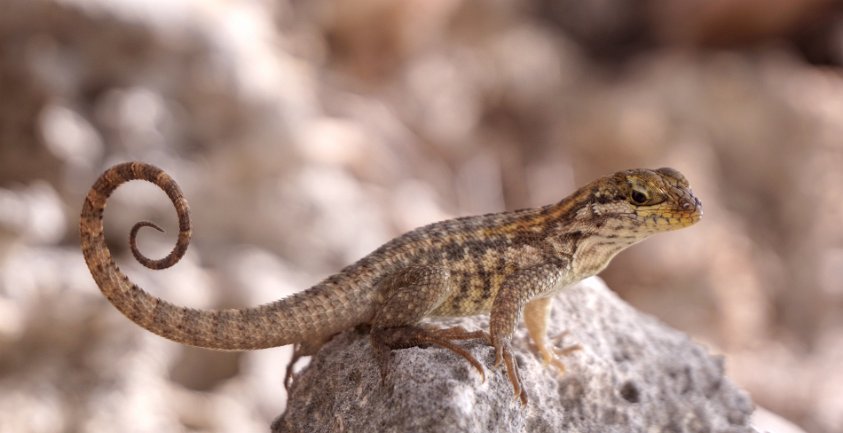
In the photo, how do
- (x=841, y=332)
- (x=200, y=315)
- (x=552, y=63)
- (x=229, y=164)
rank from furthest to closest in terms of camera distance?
(x=552, y=63) < (x=841, y=332) < (x=229, y=164) < (x=200, y=315)

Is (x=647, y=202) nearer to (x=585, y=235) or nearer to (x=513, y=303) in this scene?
(x=585, y=235)

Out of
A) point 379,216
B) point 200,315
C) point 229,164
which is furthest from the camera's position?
point 379,216

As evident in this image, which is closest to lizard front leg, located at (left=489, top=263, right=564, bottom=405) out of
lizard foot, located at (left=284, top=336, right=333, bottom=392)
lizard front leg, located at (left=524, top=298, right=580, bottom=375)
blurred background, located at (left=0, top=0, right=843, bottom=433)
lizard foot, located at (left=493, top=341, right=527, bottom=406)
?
lizard foot, located at (left=493, top=341, right=527, bottom=406)

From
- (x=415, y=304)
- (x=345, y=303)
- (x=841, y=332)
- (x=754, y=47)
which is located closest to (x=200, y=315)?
(x=345, y=303)

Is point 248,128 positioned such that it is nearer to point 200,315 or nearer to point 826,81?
point 200,315

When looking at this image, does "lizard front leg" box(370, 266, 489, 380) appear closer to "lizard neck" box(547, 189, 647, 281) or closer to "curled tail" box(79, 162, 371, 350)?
"curled tail" box(79, 162, 371, 350)

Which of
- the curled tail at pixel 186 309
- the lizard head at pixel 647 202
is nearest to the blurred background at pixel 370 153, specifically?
the curled tail at pixel 186 309
